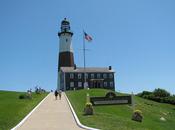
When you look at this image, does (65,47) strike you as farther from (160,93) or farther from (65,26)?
(160,93)

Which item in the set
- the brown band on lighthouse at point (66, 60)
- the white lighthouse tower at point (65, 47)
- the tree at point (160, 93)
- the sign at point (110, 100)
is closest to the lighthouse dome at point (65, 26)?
the white lighthouse tower at point (65, 47)

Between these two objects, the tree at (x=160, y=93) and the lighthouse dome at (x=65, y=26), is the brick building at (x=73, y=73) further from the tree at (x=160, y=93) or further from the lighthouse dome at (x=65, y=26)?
the tree at (x=160, y=93)

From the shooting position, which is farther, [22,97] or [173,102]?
[173,102]

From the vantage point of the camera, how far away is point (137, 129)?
2214 cm

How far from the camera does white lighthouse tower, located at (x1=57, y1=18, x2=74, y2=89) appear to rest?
9425 centimetres

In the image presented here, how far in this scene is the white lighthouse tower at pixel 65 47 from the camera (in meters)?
94.2

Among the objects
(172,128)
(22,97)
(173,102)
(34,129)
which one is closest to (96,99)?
(172,128)

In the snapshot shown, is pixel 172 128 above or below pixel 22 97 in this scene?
below

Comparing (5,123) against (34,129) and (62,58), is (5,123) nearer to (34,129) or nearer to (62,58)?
(34,129)

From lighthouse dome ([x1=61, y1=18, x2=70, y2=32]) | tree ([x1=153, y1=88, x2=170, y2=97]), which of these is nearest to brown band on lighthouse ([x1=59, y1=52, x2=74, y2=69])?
lighthouse dome ([x1=61, y1=18, x2=70, y2=32])

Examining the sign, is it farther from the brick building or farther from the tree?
the brick building

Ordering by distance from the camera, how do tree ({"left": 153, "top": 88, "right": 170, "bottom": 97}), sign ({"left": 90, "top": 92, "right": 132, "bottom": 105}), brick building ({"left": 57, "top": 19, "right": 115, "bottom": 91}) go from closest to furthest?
sign ({"left": 90, "top": 92, "right": 132, "bottom": 105}) < tree ({"left": 153, "top": 88, "right": 170, "bottom": 97}) < brick building ({"left": 57, "top": 19, "right": 115, "bottom": 91})

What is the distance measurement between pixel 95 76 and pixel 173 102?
96.9ft

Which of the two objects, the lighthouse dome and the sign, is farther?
the lighthouse dome
